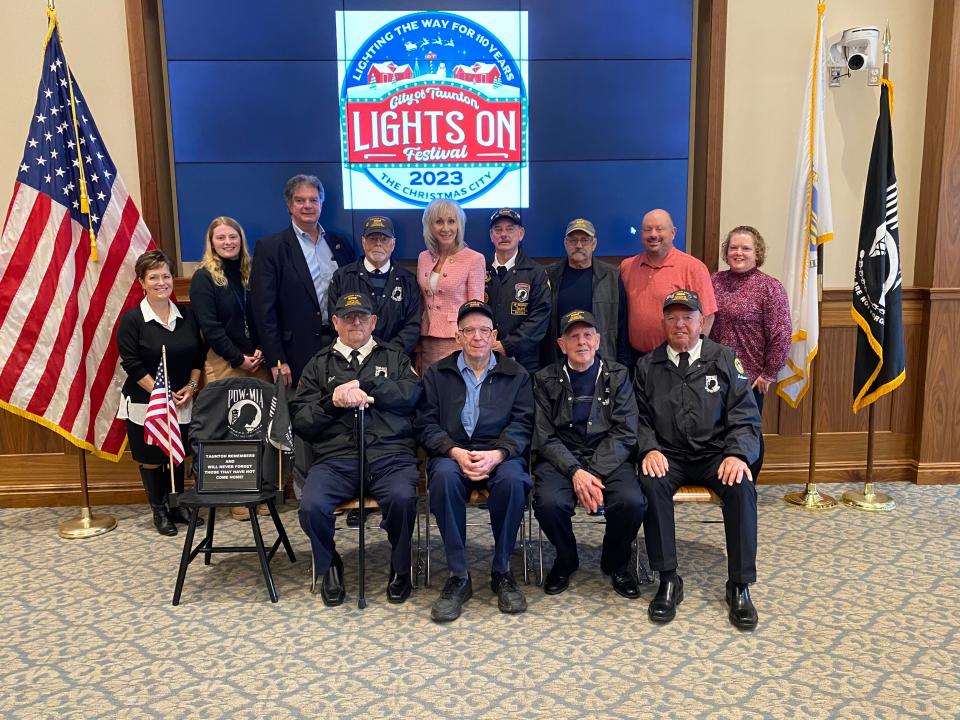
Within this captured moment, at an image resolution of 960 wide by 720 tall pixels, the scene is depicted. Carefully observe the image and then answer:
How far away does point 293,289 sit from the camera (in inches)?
152

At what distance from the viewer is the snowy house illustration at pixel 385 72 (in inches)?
168

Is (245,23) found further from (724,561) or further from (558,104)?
(724,561)

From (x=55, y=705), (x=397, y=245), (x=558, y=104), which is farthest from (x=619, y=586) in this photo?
(x=558, y=104)

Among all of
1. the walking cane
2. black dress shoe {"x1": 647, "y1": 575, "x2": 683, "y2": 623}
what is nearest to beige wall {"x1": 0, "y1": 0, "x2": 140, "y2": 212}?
the walking cane

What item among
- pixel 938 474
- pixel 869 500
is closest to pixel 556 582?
pixel 869 500

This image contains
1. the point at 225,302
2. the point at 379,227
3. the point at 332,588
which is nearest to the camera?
the point at 332,588

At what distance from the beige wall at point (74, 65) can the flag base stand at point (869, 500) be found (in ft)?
15.4

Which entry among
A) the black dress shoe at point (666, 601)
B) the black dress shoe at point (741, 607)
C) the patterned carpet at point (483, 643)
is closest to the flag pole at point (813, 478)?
the patterned carpet at point (483, 643)

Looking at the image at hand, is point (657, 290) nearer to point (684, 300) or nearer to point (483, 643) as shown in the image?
point (684, 300)

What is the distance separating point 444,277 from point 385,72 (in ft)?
4.72

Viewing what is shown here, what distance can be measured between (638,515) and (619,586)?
1.17ft

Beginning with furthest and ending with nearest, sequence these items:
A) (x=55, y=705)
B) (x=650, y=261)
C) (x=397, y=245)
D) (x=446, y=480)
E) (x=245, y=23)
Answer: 1. (x=397, y=245)
2. (x=245, y=23)
3. (x=650, y=261)
4. (x=446, y=480)
5. (x=55, y=705)

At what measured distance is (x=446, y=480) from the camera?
9.84 ft

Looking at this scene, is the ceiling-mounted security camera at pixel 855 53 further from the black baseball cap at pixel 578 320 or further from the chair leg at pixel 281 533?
the chair leg at pixel 281 533
